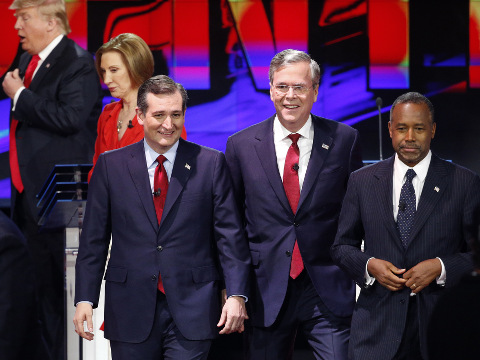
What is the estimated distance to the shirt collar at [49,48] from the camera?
576cm

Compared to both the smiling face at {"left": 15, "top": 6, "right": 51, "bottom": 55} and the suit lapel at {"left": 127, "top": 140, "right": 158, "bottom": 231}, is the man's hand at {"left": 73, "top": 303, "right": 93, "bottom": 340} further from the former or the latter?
the smiling face at {"left": 15, "top": 6, "right": 51, "bottom": 55}

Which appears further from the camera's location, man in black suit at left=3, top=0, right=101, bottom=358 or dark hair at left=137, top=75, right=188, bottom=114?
man in black suit at left=3, top=0, right=101, bottom=358

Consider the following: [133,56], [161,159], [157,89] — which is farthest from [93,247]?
[133,56]

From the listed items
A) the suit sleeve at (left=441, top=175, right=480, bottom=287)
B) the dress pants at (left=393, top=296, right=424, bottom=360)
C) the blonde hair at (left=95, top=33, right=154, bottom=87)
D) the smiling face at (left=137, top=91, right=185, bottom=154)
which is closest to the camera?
the suit sleeve at (left=441, top=175, right=480, bottom=287)

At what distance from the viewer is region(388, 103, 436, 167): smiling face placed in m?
3.39

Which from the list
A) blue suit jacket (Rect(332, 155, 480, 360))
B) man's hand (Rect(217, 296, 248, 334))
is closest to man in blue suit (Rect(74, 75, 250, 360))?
man's hand (Rect(217, 296, 248, 334))

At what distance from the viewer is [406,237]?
3.35 m

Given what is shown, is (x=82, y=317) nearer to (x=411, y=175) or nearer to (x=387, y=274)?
(x=387, y=274)

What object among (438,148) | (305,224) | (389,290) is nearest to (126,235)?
(305,224)

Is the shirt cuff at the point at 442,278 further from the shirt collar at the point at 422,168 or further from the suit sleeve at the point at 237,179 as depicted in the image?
the suit sleeve at the point at 237,179

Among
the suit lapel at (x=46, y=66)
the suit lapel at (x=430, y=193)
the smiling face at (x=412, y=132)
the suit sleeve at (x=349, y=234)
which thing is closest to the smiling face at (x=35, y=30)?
the suit lapel at (x=46, y=66)

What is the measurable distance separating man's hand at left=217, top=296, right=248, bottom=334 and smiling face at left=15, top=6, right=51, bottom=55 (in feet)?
10.1

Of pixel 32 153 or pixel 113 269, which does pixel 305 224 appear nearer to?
pixel 113 269

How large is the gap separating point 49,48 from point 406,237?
3310 millimetres
